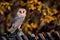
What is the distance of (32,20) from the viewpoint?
6.26 m

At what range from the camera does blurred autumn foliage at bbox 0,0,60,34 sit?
19.9 feet

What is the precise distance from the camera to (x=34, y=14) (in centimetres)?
630

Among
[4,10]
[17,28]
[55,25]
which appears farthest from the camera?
[55,25]

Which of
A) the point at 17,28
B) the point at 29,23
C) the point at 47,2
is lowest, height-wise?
the point at 17,28

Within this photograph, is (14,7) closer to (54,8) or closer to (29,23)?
(29,23)

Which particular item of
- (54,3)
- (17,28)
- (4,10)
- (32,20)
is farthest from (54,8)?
(17,28)

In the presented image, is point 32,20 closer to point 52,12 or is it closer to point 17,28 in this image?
point 52,12

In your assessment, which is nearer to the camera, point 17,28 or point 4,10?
point 17,28

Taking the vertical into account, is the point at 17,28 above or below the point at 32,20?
below

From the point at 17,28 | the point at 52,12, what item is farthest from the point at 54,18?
the point at 17,28

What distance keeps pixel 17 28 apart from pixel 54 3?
2498 mm

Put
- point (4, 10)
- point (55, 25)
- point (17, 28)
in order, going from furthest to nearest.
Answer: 1. point (55, 25)
2. point (4, 10)
3. point (17, 28)

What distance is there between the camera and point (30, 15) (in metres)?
6.22

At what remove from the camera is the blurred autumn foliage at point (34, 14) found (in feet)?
19.9
